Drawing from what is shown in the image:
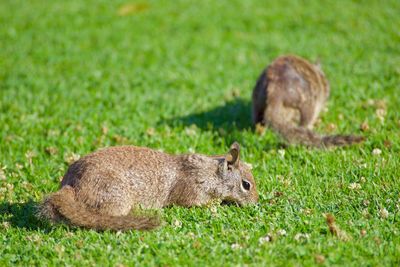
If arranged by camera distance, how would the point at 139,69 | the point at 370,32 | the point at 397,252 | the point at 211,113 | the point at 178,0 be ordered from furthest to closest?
the point at 178,0
the point at 370,32
the point at 139,69
the point at 211,113
the point at 397,252

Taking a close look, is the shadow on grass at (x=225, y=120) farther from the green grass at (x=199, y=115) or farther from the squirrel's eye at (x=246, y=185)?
the squirrel's eye at (x=246, y=185)

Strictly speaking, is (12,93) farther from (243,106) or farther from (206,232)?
(206,232)

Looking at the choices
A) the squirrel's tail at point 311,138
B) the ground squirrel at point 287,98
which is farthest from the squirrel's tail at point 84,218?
the ground squirrel at point 287,98

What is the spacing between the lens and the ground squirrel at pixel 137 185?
17.0 ft

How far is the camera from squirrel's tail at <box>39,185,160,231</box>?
5.14 meters

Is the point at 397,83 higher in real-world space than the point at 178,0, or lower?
lower

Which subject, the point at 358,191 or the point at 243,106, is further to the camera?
the point at 243,106

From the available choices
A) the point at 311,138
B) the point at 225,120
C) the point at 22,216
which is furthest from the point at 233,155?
the point at 225,120

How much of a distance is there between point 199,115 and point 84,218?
3.77 m

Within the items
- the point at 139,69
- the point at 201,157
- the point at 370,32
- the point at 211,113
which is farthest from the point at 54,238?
the point at 370,32

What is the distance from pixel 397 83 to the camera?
9.23 m

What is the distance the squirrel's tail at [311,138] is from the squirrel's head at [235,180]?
4.27ft

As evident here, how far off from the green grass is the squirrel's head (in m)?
0.16

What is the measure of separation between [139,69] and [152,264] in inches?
253
